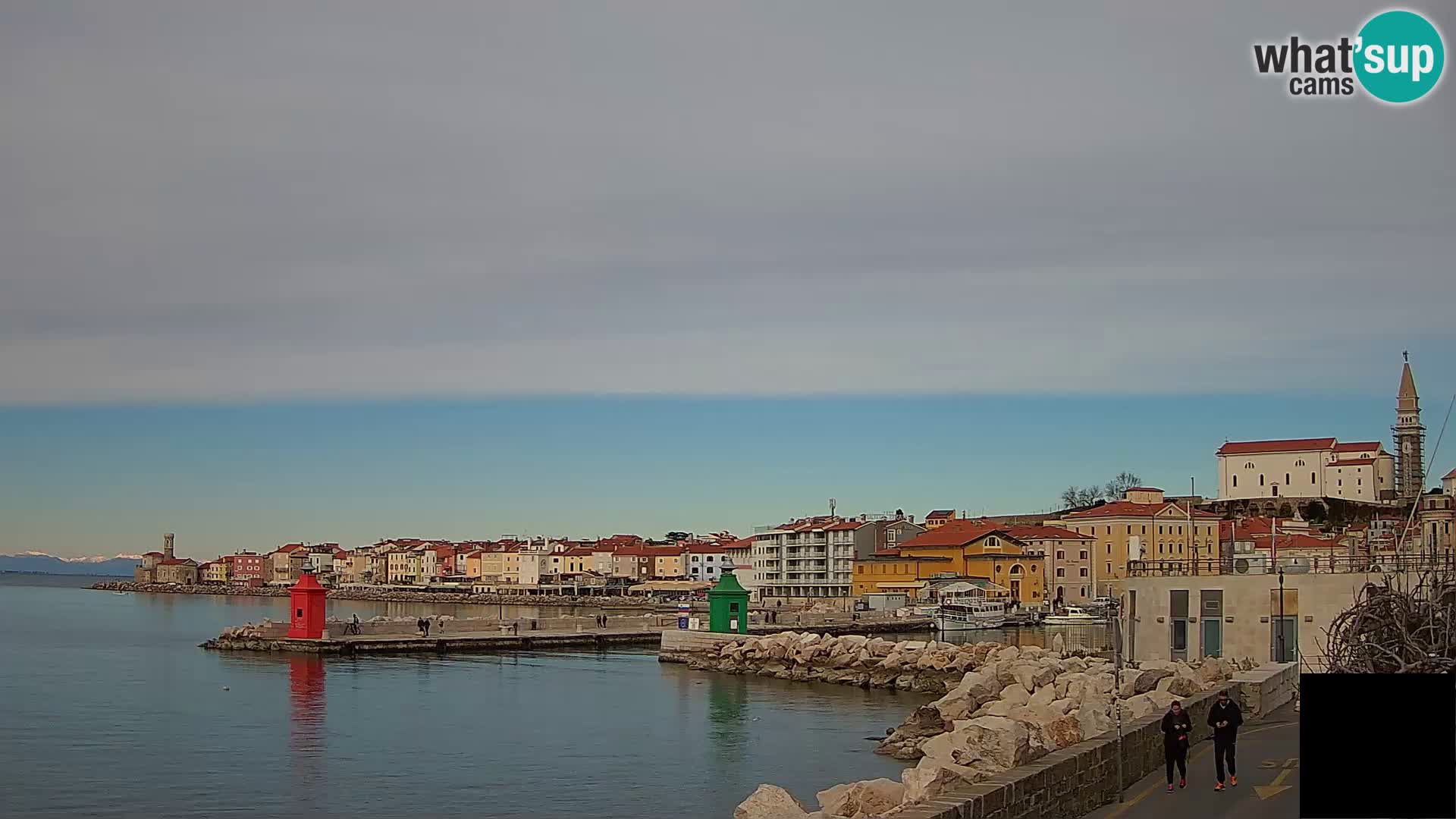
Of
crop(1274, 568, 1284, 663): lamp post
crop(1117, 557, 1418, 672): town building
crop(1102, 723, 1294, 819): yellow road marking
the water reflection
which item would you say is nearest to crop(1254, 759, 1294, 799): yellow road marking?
crop(1102, 723, 1294, 819): yellow road marking

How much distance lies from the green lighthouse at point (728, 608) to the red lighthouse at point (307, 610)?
1675cm

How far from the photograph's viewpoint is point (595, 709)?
4097 cm

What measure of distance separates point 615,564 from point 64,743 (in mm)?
136220

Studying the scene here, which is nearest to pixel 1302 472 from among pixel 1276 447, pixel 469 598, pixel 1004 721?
pixel 1276 447

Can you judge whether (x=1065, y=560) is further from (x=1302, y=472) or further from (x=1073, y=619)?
(x=1302, y=472)

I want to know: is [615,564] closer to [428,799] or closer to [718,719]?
[718,719]

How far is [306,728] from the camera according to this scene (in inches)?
1423

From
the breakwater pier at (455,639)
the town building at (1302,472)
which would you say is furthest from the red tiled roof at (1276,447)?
the breakwater pier at (455,639)

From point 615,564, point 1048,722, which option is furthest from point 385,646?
point 615,564

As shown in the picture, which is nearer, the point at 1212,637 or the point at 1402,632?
the point at 1402,632

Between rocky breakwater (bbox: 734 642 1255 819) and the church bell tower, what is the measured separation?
10377 centimetres

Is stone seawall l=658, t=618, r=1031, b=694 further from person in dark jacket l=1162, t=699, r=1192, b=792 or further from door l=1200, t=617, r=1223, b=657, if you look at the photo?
person in dark jacket l=1162, t=699, r=1192, b=792

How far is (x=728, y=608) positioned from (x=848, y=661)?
35.9 feet

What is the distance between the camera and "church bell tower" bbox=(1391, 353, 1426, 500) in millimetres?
130125
